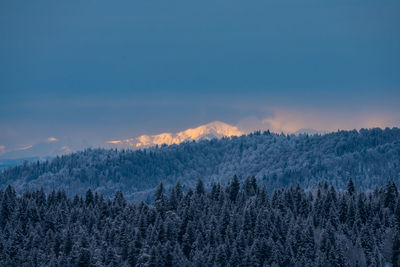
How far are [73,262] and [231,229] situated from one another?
4577 centimetres

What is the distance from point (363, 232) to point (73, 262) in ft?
266

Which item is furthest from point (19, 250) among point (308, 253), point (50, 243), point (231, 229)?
point (308, 253)

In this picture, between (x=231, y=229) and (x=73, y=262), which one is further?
(x=231, y=229)

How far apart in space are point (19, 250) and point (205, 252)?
172 ft

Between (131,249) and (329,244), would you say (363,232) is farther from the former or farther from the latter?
(131,249)

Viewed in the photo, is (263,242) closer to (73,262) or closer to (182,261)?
(182,261)

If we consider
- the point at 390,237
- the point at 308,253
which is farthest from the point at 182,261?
the point at 390,237

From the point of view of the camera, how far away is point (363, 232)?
195 m

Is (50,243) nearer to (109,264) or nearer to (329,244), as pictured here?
(109,264)

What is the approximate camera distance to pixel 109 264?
187500 millimetres

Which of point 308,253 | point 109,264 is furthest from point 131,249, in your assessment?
point 308,253

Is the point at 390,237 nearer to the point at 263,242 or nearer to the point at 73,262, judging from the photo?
the point at 263,242

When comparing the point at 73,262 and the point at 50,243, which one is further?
the point at 50,243

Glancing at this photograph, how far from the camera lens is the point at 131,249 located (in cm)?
19225
